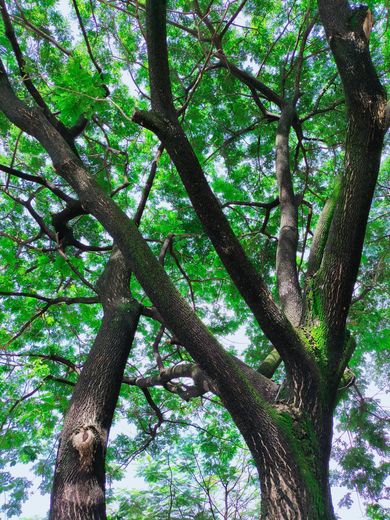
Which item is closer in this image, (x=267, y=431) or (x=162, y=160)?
(x=267, y=431)

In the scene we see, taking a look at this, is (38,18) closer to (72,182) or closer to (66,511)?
(72,182)

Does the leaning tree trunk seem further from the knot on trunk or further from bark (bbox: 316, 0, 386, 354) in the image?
bark (bbox: 316, 0, 386, 354)

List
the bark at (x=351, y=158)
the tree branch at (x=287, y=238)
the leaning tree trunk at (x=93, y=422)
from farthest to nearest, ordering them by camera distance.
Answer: the tree branch at (x=287, y=238)
the bark at (x=351, y=158)
the leaning tree trunk at (x=93, y=422)

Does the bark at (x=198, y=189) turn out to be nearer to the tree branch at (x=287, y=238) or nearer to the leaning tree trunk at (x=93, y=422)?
the tree branch at (x=287, y=238)

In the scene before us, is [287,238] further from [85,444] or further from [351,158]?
[85,444]

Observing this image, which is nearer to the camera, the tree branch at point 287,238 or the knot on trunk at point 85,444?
the knot on trunk at point 85,444

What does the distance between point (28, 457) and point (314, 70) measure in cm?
748

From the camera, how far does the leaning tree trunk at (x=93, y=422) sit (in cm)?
229

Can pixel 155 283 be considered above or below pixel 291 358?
above

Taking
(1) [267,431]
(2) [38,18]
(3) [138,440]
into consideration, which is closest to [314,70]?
(2) [38,18]

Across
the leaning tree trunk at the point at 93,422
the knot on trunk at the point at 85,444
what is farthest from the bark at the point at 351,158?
the knot on trunk at the point at 85,444

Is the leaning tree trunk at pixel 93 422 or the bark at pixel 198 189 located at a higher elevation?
the bark at pixel 198 189

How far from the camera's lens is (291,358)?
2787 mm

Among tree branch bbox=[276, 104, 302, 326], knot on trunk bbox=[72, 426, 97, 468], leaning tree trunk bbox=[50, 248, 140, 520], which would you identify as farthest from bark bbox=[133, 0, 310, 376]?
knot on trunk bbox=[72, 426, 97, 468]
